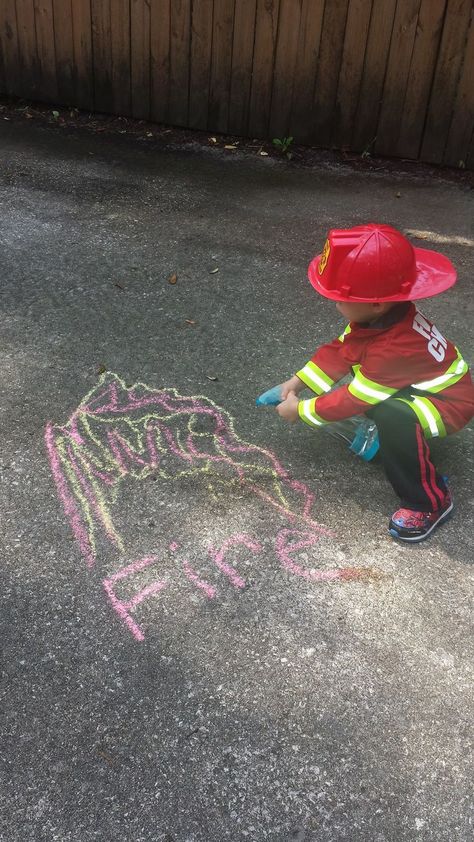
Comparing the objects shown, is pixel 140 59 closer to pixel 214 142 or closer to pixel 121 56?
pixel 121 56

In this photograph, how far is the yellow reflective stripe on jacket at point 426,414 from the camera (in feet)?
8.86

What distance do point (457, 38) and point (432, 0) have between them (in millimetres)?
350

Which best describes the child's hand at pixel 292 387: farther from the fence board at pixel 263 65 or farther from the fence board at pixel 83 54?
the fence board at pixel 83 54

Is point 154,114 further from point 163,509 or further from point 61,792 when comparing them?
point 61,792

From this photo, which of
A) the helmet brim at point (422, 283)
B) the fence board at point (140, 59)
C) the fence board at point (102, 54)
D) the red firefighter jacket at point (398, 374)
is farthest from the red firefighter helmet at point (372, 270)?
the fence board at point (102, 54)

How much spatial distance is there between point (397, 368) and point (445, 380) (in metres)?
0.21

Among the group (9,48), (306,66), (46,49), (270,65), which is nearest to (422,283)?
(306,66)

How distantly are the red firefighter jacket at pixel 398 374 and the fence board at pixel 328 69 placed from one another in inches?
171

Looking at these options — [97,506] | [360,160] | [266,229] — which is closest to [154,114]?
[360,160]

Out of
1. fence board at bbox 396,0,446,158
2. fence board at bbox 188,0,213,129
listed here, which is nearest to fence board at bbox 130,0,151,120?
fence board at bbox 188,0,213,129

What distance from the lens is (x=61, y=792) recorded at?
77.3 inches

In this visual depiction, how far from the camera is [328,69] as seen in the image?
629 centimetres

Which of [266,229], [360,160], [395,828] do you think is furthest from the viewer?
[360,160]

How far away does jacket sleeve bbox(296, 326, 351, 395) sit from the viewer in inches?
111
